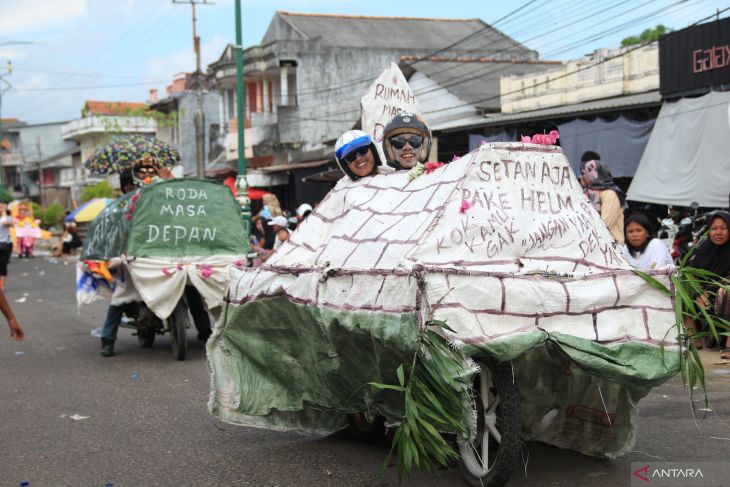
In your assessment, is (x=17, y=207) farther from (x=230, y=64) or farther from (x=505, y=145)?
(x=505, y=145)

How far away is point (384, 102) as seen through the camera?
8.88 meters

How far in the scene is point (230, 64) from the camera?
4456 cm

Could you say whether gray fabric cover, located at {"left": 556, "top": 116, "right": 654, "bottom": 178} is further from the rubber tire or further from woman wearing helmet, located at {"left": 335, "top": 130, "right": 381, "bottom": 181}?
woman wearing helmet, located at {"left": 335, "top": 130, "right": 381, "bottom": 181}

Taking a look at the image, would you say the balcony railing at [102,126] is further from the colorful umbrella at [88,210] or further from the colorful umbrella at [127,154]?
the colorful umbrella at [127,154]

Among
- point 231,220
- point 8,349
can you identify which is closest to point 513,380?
point 231,220

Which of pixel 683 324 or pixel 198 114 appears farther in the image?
pixel 198 114

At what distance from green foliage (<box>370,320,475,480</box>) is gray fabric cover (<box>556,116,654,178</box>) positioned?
50.7 feet

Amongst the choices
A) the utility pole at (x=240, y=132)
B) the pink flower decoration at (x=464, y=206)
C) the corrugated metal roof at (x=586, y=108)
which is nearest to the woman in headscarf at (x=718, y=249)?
the pink flower decoration at (x=464, y=206)

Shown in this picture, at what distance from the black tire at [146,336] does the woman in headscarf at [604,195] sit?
531cm

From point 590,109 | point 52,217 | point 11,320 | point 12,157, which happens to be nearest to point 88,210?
point 52,217

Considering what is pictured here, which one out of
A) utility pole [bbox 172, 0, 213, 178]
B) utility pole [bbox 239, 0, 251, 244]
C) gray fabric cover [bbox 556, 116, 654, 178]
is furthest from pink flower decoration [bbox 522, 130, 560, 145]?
utility pole [bbox 172, 0, 213, 178]

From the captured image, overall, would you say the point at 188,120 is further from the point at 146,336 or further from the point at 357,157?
the point at 357,157

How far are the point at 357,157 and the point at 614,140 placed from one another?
14.0m

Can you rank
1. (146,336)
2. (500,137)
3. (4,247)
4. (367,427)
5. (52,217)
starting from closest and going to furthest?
(367,427)
(146,336)
(4,247)
(500,137)
(52,217)
